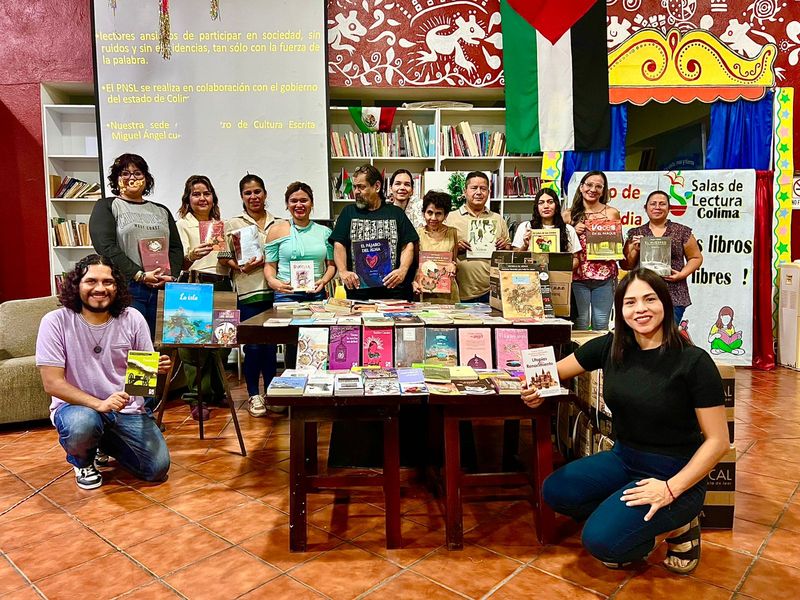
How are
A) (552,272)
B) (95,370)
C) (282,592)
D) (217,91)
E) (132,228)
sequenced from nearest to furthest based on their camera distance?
1. (282,592)
2. (95,370)
3. (552,272)
4. (132,228)
5. (217,91)

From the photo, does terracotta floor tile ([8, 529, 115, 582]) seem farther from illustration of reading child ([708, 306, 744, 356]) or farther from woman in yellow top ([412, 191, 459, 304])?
illustration of reading child ([708, 306, 744, 356])

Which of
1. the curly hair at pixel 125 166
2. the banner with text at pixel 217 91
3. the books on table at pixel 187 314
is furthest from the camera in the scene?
the banner with text at pixel 217 91

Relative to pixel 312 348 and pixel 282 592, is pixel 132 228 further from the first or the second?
pixel 282 592

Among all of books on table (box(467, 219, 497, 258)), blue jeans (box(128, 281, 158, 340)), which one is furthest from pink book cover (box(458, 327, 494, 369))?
blue jeans (box(128, 281, 158, 340))

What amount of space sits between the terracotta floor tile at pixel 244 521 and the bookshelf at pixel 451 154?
11.6ft

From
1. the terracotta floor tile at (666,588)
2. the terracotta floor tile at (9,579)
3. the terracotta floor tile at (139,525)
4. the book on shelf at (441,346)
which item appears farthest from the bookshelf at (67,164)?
the terracotta floor tile at (666,588)

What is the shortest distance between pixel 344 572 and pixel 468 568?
1.44 ft

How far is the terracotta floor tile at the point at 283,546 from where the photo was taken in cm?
217

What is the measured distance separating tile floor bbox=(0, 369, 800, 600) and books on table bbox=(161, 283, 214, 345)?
2.29 ft

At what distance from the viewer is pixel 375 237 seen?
3.51 metres

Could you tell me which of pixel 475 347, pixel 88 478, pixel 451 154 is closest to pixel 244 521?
pixel 88 478

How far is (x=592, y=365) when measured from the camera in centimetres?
224

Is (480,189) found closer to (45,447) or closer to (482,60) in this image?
(482,60)

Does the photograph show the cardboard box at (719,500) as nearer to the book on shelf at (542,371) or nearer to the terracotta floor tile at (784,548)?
the terracotta floor tile at (784,548)
